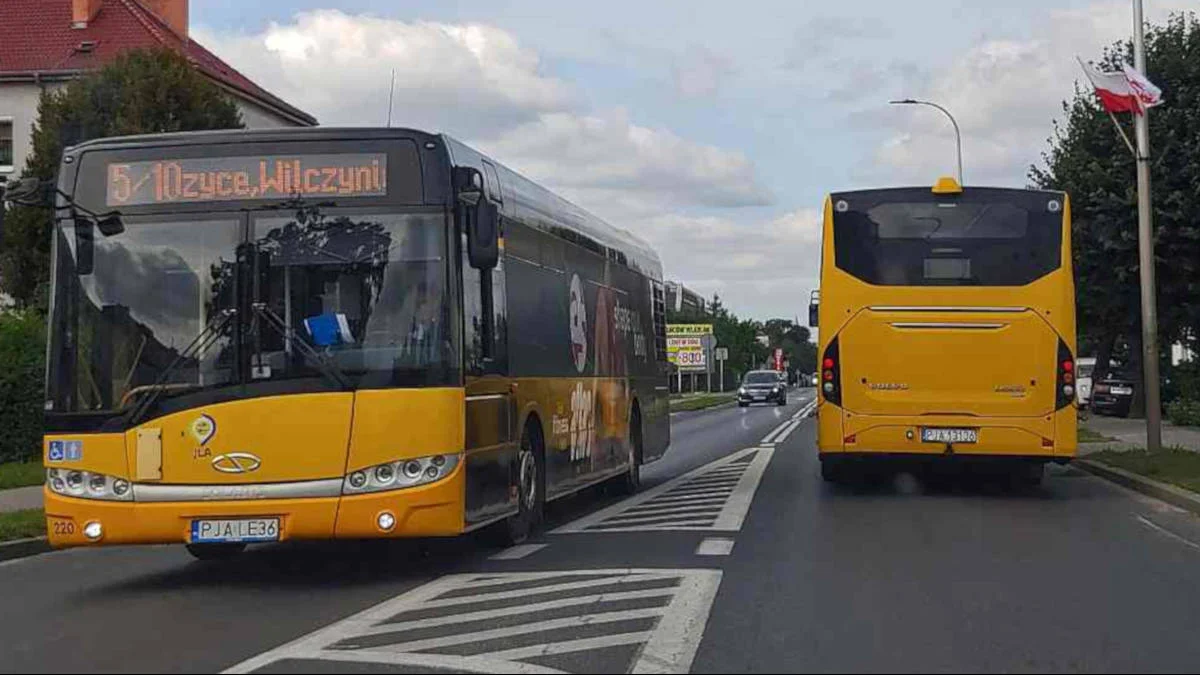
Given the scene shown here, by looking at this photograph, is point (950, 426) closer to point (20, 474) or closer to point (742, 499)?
point (742, 499)

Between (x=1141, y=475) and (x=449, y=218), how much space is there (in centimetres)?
1202

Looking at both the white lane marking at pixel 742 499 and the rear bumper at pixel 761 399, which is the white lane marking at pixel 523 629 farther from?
the rear bumper at pixel 761 399

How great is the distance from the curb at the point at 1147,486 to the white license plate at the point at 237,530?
9.95 meters

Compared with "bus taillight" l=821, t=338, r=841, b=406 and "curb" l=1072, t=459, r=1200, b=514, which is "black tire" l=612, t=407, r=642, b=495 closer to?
"bus taillight" l=821, t=338, r=841, b=406

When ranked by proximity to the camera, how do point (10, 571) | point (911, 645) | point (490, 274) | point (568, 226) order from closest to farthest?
point (911, 645)
point (490, 274)
point (10, 571)
point (568, 226)

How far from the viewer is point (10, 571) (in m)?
13.1

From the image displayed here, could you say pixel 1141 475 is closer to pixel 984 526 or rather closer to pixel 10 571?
pixel 984 526

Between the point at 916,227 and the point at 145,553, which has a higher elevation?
the point at 916,227

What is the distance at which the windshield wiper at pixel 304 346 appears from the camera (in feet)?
34.7

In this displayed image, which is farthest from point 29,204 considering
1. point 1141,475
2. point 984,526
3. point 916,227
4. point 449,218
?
point 1141,475

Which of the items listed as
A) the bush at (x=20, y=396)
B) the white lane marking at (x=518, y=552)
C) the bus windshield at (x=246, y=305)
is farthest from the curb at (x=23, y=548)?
the bush at (x=20, y=396)

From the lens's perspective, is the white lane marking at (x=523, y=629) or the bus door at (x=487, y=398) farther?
the bus door at (x=487, y=398)

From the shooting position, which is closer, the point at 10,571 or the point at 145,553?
the point at 10,571

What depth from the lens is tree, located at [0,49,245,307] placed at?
1335 inches
